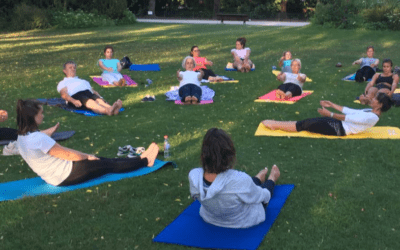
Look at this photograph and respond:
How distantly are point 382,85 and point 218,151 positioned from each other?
8302 millimetres

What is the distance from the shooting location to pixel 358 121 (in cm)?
766

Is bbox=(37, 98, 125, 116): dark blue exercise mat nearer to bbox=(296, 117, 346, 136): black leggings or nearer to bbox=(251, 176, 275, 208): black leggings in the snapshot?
bbox=(296, 117, 346, 136): black leggings

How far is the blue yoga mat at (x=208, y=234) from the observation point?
4363mm

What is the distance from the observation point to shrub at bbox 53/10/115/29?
1391 inches

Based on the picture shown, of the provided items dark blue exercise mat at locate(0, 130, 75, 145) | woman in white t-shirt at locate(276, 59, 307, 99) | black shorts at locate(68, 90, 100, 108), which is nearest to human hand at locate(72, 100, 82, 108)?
black shorts at locate(68, 90, 100, 108)

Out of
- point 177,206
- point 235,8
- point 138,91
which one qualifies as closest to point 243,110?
point 138,91

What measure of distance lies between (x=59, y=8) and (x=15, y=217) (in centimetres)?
3590

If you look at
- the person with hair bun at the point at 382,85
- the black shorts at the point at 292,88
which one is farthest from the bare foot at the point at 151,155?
the person with hair bun at the point at 382,85

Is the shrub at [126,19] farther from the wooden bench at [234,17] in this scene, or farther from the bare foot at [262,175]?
the bare foot at [262,175]

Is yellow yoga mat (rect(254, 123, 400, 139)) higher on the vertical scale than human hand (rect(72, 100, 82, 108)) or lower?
higher

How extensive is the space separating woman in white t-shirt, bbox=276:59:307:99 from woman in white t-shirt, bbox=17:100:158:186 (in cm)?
548

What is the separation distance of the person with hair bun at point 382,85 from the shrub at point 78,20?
95.0 ft

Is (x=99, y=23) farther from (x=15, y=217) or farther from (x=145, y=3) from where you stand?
(x=15, y=217)

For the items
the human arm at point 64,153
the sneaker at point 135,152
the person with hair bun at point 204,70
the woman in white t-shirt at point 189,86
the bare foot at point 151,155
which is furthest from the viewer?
the person with hair bun at point 204,70
